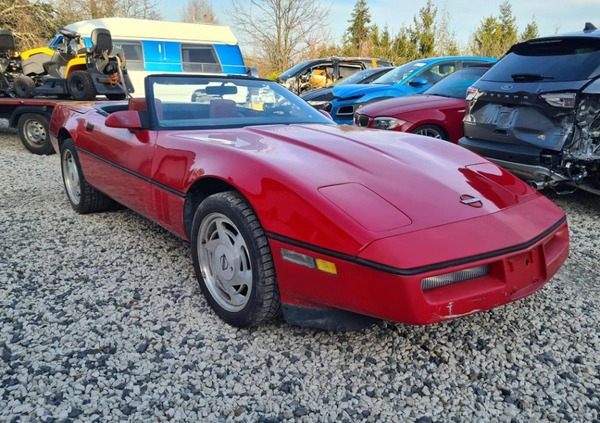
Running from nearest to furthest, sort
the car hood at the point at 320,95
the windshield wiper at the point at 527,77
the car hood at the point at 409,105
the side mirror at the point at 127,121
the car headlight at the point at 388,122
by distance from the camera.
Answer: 1. the side mirror at the point at 127,121
2. the windshield wiper at the point at 527,77
3. the car headlight at the point at 388,122
4. the car hood at the point at 409,105
5. the car hood at the point at 320,95

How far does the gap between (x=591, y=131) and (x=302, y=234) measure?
10.3 ft

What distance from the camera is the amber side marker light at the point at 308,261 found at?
2.00 meters

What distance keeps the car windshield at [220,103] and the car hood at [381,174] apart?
0.95ft

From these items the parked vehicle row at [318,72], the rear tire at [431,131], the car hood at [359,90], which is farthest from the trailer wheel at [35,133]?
the parked vehicle row at [318,72]

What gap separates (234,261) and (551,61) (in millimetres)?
3503

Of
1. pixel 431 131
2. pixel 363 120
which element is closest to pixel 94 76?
pixel 363 120

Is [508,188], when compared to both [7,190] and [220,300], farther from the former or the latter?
[7,190]

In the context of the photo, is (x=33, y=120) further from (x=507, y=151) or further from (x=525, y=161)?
(x=525, y=161)

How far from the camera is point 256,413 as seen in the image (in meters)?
1.91

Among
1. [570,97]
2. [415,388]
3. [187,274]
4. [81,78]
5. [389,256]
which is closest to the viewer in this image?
[389,256]

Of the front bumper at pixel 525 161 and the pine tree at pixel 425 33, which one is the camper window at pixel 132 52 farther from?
the pine tree at pixel 425 33

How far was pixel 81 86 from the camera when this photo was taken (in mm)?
8383

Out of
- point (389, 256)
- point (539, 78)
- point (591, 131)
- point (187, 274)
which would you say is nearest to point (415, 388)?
point (389, 256)

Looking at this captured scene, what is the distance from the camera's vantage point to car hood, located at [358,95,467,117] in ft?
19.5
